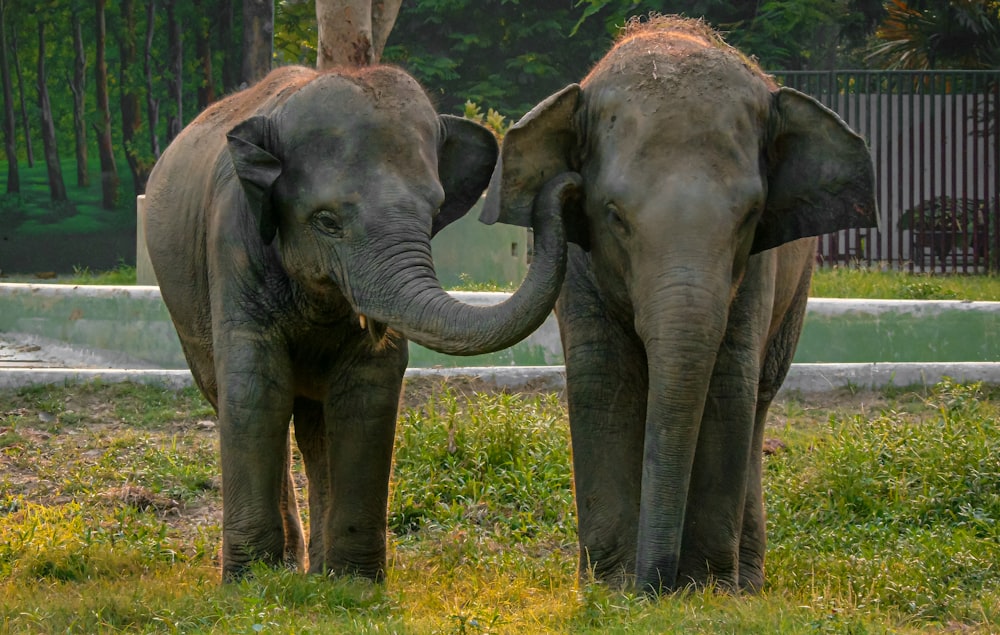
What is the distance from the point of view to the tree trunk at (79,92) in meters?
23.1

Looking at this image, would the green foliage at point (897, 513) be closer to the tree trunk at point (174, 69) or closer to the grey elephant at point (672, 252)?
the grey elephant at point (672, 252)

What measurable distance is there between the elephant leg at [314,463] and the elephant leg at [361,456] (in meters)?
0.30

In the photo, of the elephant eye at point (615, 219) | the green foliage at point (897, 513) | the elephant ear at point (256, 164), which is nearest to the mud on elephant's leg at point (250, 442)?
the elephant ear at point (256, 164)

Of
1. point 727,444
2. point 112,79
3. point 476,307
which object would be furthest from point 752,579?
point 112,79

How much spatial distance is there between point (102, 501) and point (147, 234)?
61.8 inches

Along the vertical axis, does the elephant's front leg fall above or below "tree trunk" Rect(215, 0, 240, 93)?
below

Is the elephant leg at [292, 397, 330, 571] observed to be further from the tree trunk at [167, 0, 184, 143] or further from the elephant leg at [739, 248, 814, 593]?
the tree trunk at [167, 0, 184, 143]

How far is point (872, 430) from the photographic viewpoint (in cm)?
840

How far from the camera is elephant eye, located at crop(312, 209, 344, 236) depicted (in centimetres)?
552

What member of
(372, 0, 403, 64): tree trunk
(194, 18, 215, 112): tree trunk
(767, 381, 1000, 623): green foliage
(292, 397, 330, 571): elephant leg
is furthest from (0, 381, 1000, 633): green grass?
(194, 18, 215, 112): tree trunk

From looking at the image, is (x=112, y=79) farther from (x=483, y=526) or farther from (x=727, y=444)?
(x=727, y=444)

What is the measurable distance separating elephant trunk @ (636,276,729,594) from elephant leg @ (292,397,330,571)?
1804mm

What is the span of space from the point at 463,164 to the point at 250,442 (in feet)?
4.45

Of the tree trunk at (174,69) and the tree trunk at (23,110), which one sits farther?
the tree trunk at (174,69)
